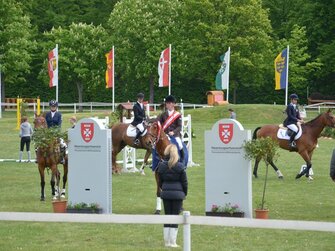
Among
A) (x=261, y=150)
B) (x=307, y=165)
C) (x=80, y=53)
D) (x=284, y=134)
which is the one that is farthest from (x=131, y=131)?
(x=80, y=53)

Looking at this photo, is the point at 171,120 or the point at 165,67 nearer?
the point at 171,120

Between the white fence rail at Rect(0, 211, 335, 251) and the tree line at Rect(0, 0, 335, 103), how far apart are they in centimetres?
5874

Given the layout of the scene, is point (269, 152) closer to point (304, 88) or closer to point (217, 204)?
point (217, 204)

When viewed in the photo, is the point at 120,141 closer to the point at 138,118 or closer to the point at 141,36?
the point at 138,118

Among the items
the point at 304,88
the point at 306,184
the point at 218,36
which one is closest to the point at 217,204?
the point at 306,184

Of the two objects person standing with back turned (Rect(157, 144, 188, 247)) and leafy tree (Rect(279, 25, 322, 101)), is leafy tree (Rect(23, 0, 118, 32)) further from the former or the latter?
person standing with back turned (Rect(157, 144, 188, 247))

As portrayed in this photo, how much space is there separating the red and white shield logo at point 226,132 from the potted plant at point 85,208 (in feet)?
9.52

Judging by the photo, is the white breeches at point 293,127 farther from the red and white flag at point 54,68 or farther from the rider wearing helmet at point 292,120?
the red and white flag at point 54,68

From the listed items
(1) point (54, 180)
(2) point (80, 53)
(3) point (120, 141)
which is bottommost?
(1) point (54, 180)

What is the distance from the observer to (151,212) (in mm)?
18500

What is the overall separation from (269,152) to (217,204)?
1507 millimetres

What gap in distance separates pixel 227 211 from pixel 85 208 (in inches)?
116

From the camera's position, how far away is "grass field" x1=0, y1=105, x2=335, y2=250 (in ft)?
48.4

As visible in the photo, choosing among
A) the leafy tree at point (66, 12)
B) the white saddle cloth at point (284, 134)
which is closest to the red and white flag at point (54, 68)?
the white saddle cloth at point (284, 134)
